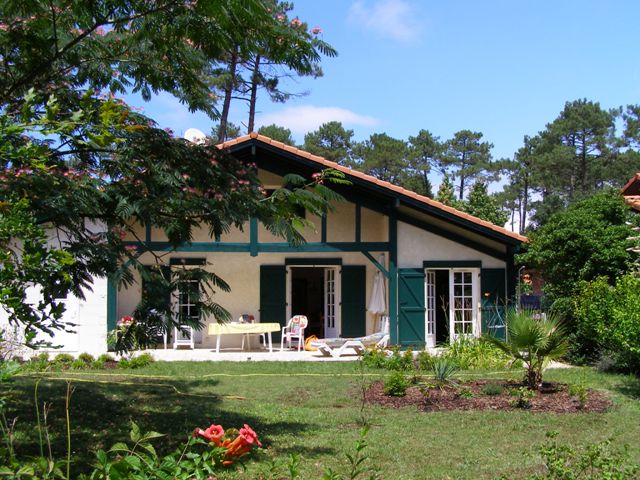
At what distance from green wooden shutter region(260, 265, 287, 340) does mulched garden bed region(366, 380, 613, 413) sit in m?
6.64

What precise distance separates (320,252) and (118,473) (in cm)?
1414

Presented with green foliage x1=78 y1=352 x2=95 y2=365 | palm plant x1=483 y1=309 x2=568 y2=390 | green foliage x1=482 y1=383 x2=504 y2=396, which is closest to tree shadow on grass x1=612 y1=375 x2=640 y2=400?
palm plant x1=483 y1=309 x2=568 y2=390

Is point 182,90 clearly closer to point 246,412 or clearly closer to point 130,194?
point 130,194

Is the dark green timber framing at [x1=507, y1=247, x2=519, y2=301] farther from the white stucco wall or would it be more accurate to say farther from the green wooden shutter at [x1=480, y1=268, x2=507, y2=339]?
the white stucco wall

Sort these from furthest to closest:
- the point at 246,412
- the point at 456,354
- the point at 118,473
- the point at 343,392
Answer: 1. the point at 456,354
2. the point at 343,392
3. the point at 246,412
4. the point at 118,473

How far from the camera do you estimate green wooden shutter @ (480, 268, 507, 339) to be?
51.7 ft

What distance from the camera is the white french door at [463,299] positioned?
16.0 m

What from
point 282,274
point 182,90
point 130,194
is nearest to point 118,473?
point 130,194

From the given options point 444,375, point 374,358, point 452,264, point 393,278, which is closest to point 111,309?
point 374,358

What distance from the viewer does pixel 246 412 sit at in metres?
8.49

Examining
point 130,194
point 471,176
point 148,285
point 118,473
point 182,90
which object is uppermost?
point 471,176

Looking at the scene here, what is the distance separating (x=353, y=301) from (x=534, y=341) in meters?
7.60

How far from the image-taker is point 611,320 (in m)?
10.9

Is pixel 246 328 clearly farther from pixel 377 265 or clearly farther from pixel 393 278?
pixel 393 278
